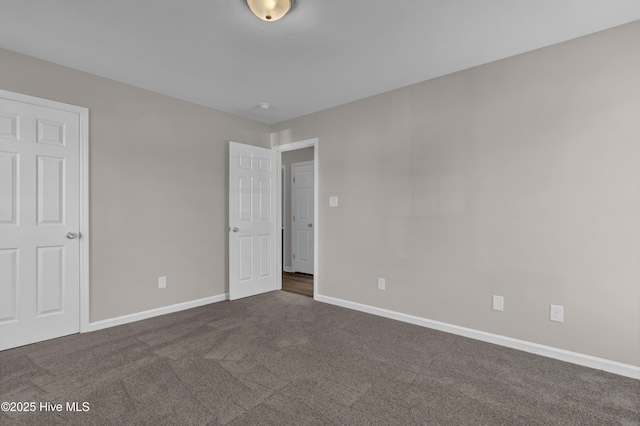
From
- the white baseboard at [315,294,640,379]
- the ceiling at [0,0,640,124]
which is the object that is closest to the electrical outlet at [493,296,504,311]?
the white baseboard at [315,294,640,379]

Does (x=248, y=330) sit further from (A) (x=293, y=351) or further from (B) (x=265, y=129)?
(B) (x=265, y=129)

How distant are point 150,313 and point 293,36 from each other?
318cm

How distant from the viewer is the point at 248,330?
10.2ft

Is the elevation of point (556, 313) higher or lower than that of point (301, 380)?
higher

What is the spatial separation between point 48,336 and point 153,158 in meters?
1.96

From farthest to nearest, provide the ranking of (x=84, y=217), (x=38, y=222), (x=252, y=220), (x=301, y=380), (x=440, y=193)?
(x=252, y=220) → (x=440, y=193) → (x=84, y=217) → (x=38, y=222) → (x=301, y=380)

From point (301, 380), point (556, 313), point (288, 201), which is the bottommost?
point (301, 380)

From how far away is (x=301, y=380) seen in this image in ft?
7.25

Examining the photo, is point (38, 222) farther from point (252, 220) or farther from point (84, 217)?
point (252, 220)

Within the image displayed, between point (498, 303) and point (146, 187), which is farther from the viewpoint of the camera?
point (146, 187)

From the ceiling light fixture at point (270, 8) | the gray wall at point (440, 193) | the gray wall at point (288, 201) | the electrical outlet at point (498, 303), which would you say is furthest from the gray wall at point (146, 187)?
the electrical outlet at point (498, 303)

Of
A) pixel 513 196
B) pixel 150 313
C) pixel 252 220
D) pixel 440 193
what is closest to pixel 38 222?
pixel 150 313

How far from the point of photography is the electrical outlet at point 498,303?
9.21ft

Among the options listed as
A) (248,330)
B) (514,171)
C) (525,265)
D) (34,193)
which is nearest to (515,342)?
(525,265)
